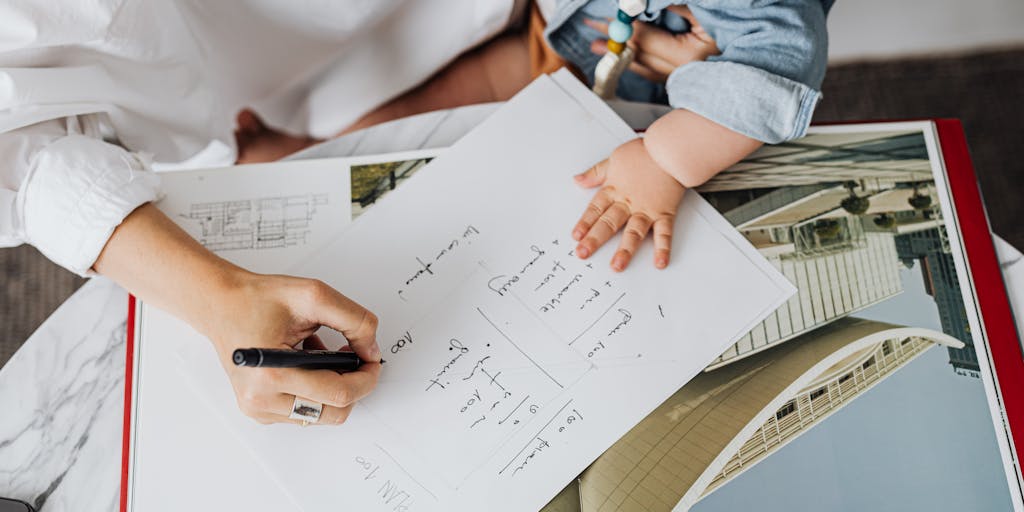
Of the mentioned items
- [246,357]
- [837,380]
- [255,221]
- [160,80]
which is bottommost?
[837,380]

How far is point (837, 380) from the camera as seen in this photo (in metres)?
0.53

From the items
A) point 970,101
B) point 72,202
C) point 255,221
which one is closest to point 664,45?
point 255,221

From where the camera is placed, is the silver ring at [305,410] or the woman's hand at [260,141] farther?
the woman's hand at [260,141]

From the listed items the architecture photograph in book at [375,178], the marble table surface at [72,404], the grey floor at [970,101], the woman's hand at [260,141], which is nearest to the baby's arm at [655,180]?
the architecture photograph in book at [375,178]

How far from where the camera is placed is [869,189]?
1.90ft

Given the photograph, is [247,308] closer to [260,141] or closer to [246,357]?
[246,357]

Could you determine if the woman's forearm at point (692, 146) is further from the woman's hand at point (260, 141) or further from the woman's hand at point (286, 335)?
the woman's hand at point (260, 141)

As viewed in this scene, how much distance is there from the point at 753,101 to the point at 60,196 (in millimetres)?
509

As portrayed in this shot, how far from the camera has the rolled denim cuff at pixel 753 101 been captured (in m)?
0.52

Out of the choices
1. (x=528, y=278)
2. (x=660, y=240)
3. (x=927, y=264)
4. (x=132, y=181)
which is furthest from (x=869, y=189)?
(x=132, y=181)

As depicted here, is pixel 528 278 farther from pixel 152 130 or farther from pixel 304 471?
pixel 152 130

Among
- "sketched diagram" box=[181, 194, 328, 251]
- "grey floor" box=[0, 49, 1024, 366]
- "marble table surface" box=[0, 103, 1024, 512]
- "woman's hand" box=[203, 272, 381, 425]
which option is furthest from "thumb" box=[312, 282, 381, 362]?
"grey floor" box=[0, 49, 1024, 366]

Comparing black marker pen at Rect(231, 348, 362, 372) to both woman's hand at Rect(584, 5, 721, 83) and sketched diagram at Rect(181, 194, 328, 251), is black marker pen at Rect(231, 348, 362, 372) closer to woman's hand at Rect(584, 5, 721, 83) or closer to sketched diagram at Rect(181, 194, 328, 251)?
sketched diagram at Rect(181, 194, 328, 251)

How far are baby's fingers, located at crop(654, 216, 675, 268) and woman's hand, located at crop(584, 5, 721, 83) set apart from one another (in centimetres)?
17
